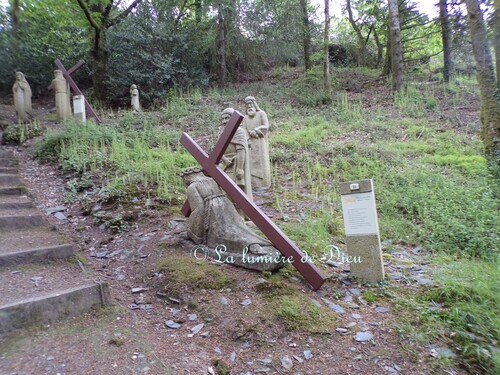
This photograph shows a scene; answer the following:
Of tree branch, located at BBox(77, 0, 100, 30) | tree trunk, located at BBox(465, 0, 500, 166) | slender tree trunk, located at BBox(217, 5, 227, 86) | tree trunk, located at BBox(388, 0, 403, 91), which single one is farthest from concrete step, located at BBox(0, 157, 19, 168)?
tree trunk, located at BBox(388, 0, 403, 91)

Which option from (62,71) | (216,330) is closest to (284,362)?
(216,330)

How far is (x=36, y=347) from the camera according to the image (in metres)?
2.38

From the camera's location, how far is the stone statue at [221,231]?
3561 mm

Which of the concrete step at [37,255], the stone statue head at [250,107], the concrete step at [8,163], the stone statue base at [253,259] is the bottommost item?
the stone statue base at [253,259]

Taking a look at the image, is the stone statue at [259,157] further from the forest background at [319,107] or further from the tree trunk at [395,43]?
the tree trunk at [395,43]

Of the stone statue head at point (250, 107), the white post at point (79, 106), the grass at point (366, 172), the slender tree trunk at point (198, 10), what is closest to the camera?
the grass at point (366, 172)

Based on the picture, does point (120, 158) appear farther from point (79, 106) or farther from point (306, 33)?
point (306, 33)

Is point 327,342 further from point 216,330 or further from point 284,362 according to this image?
point 216,330

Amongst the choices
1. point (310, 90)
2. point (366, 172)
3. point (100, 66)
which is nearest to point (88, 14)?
point (100, 66)

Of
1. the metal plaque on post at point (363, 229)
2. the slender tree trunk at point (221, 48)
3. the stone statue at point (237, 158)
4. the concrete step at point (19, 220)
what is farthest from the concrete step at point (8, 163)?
the slender tree trunk at point (221, 48)

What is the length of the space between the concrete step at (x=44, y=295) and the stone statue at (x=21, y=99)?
36.1 feet

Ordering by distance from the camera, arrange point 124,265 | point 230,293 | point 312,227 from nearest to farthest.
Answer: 1. point 230,293
2. point 124,265
3. point 312,227

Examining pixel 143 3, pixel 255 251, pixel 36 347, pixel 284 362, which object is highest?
pixel 143 3

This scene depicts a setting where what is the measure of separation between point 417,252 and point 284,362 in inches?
112
